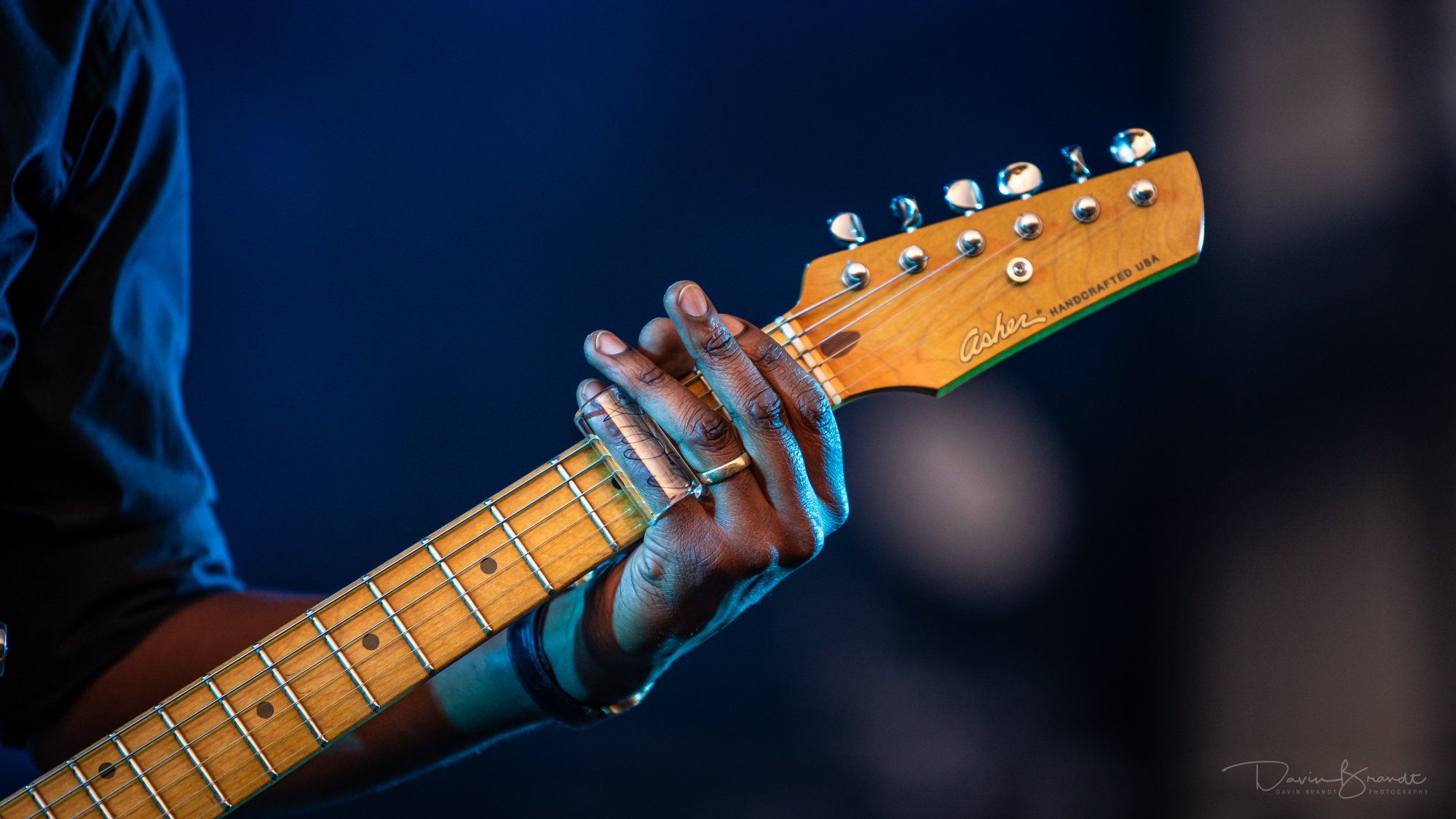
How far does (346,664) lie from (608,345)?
392mm

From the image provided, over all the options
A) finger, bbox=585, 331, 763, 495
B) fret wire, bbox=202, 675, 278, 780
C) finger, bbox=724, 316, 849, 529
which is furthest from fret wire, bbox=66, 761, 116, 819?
finger, bbox=724, 316, 849, 529

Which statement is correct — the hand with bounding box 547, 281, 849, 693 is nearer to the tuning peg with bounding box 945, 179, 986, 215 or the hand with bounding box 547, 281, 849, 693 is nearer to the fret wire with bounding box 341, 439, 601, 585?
the fret wire with bounding box 341, 439, 601, 585

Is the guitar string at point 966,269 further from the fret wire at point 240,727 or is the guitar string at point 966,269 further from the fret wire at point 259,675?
the fret wire at point 240,727

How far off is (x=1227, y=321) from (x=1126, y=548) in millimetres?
557

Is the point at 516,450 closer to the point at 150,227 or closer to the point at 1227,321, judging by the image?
the point at 150,227

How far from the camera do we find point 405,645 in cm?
78

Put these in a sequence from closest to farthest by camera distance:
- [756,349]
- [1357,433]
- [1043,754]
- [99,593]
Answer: [756,349] < [99,593] < [1357,433] < [1043,754]

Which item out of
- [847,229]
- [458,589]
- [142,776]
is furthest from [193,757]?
[847,229]

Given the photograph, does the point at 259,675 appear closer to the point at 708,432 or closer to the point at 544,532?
the point at 544,532

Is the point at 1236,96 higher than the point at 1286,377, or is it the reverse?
the point at 1236,96

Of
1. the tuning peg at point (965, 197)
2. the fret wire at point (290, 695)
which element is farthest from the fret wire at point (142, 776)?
the tuning peg at point (965, 197)

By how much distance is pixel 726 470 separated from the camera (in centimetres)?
74

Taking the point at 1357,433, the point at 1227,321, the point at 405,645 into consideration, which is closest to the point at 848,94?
the point at 1227,321

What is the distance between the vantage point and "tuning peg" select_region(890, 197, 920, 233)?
797 mm
